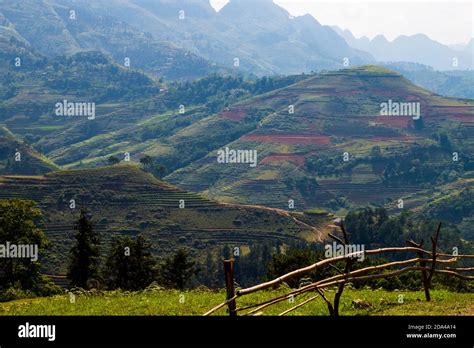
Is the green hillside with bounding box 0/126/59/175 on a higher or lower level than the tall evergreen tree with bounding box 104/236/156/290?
higher

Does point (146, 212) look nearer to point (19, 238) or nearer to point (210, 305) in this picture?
point (19, 238)

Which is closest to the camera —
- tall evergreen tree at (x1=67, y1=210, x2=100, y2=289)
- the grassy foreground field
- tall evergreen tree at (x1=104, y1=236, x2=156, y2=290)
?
the grassy foreground field

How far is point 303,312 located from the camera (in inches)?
546

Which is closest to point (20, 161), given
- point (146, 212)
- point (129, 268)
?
point (146, 212)

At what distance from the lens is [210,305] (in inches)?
628

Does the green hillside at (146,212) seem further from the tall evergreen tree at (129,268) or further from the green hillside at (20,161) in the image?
the tall evergreen tree at (129,268)

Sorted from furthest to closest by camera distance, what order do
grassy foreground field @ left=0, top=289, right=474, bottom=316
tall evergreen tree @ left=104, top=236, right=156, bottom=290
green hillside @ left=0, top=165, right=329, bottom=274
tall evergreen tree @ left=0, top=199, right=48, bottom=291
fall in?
green hillside @ left=0, top=165, right=329, bottom=274, tall evergreen tree @ left=0, top=199, right=48, bottom=291, tall evergreen tree @ left=104, top=236, right=156, bottom=290, grassy foreground field @ left=0, top=289, right=474, bottom=316

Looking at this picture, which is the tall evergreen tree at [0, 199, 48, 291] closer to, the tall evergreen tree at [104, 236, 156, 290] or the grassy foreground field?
the tall evergreen tree at [104, 236, 156, 290]

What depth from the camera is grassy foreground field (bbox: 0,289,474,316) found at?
1327cm

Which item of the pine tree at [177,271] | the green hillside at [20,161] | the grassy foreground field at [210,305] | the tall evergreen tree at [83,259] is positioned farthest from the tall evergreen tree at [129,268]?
the green hillside at [20,161]

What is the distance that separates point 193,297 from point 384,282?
34.2ft

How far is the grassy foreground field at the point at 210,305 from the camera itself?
1327cm

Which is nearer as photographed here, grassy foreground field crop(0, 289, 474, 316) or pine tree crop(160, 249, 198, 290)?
grassy foreground field crop(0, 289, 474, 316)

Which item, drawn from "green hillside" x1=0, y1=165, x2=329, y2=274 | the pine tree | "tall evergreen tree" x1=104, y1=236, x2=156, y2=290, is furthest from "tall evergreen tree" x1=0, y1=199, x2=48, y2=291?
"green hillside" x1=0, y1=165, x2=329, y2=274
